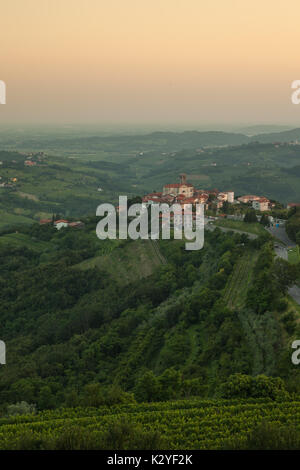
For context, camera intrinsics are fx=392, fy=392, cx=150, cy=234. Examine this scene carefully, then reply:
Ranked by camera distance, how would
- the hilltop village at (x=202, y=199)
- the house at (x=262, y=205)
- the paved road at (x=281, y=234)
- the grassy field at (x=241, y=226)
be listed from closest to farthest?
the paved road at (x=281, y=234), the grassy field at (x=241, y=226), the house at (x=262, y=205), the hilltop village at (x=202, y=199)

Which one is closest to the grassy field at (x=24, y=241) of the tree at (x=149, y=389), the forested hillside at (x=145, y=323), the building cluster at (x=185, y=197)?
the forested hillside at (x=145, y=323)

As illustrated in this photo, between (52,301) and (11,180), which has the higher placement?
(11,180)

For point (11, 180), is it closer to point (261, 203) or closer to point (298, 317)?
point (261, 203)

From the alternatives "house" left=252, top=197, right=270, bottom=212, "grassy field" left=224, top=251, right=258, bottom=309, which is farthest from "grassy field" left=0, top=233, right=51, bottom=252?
"grassy field" left=224, top=251, right=258, bottom=309

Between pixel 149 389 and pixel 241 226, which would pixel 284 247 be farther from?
pixel 149 389

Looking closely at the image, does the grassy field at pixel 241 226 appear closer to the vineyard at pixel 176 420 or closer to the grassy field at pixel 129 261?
the grassy field at pixel 129 261

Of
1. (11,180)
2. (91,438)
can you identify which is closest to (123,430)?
(91,438)

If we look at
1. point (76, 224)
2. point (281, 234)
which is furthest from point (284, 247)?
point (76, 224)
